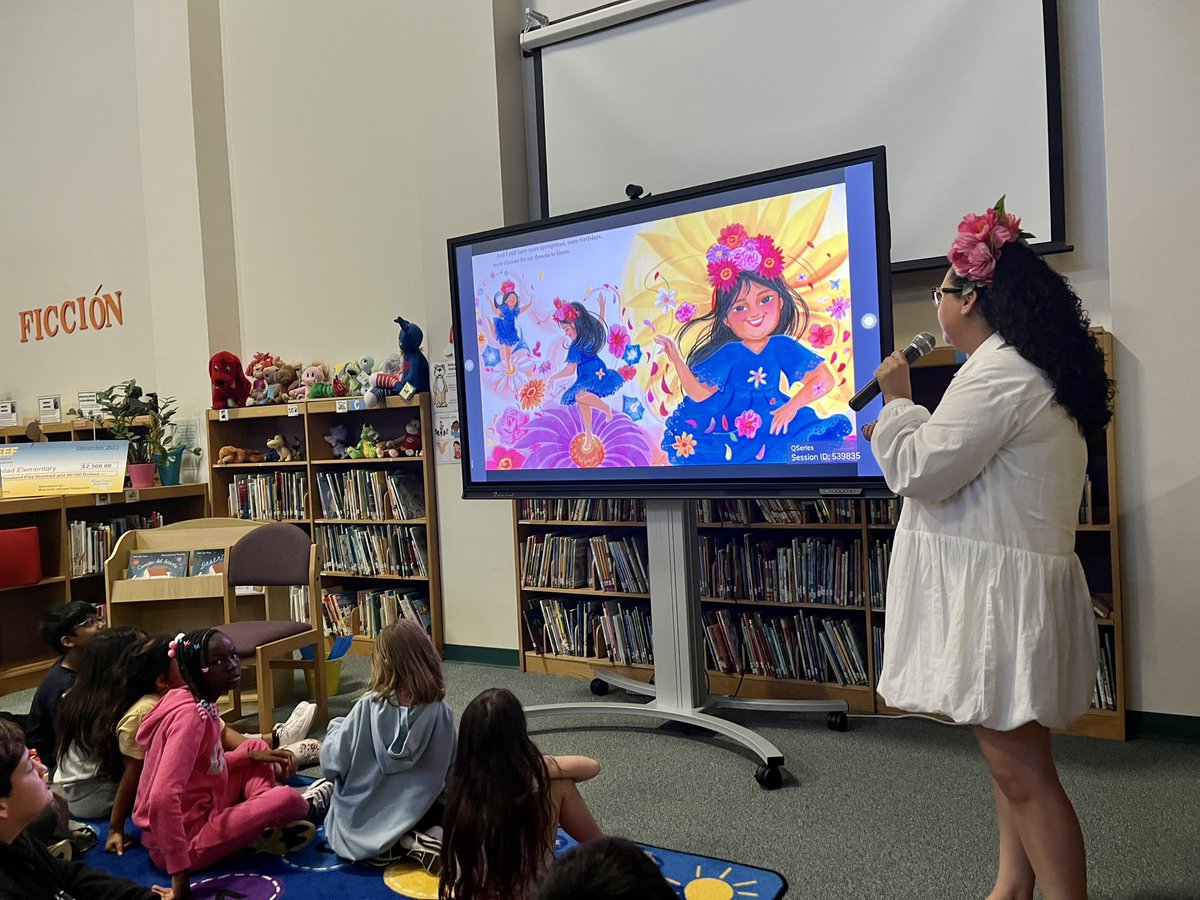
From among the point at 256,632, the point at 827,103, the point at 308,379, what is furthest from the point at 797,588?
the point at 308,379

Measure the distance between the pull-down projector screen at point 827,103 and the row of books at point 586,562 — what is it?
62.8 inches

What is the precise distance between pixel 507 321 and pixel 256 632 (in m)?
1.53

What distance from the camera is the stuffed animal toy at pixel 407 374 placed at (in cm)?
449

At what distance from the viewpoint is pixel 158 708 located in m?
2.33

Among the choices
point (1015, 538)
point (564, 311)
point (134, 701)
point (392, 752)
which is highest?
point (564, 311)

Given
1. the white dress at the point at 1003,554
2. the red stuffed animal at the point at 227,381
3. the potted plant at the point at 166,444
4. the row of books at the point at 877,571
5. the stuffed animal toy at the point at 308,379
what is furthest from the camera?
the potted plant at the point at 166,444

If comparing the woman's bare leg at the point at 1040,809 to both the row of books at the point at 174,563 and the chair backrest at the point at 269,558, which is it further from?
the row of books at the point at 174,563

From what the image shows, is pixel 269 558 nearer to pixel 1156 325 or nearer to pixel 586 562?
pixel 586 562

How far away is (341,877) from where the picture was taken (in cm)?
230

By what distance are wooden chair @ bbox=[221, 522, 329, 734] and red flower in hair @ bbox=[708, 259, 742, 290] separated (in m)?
1.98

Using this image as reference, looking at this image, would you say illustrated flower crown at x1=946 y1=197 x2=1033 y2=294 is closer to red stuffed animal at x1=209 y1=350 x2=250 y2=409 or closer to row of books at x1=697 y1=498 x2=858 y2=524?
row of books at x1=697 y1=498 x2=858 y2=524

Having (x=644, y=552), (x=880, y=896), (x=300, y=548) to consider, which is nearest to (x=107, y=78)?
(x=300, y=548)

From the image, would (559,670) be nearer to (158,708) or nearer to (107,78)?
(158,708)

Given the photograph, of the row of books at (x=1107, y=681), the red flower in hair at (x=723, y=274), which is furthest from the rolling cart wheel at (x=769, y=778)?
the red flower in hair at (x=723, y=274)
